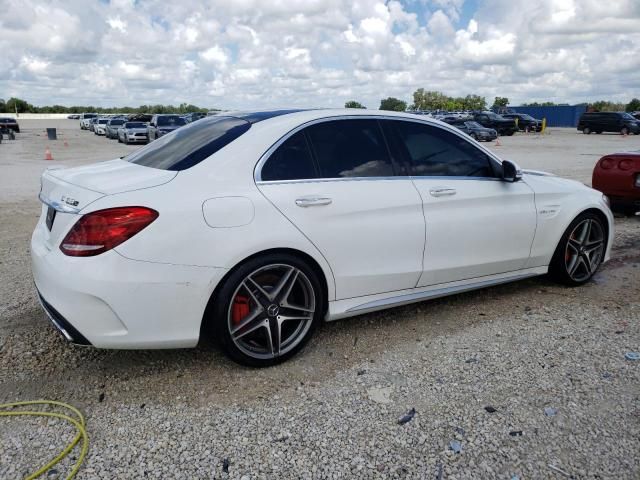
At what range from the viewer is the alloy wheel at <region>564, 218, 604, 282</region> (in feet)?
15.9

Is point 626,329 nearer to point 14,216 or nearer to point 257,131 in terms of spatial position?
point 257,131

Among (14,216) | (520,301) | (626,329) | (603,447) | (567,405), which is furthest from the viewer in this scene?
(14,216)

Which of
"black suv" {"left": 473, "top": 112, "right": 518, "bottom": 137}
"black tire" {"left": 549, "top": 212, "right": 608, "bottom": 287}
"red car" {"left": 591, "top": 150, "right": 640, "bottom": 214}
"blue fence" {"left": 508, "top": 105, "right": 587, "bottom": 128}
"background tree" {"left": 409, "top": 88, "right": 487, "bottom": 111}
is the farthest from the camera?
"background tree" {"left": 409, "top": 88, "right": 487, "bottom": 111}

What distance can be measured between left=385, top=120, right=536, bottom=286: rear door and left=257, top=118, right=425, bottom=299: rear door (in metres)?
0.15

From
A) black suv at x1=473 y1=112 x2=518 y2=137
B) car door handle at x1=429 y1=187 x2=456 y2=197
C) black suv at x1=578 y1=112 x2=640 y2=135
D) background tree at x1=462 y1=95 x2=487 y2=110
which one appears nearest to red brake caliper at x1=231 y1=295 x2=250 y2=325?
car door handle at x1=429 y1=187 x2=456 y2=197

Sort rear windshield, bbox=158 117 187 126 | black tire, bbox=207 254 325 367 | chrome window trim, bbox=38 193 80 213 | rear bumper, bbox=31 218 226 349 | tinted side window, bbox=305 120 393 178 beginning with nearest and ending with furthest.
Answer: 1. rear bumper, bbox=31 218 226 349
2. chrome window trim, bbox=38 193 80 213
3. black tire, bbox=207 254 325 367
4. tinted side window, bbox=305 120 393 178
5. rear windshield, bbox=158 117 187 126

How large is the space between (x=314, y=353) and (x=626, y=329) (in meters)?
2.36

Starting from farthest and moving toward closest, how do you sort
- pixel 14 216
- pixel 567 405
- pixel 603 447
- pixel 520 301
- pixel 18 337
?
pixel 14 216 < pixel 520 301 < pixel 18 337 < pixel 567 405 < pixel 603 447

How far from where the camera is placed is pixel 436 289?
13.3 ft

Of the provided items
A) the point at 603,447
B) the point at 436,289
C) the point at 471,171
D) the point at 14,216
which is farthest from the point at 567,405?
the point at 14,216

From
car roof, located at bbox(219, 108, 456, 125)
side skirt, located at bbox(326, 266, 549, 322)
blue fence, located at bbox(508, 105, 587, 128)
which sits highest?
blue fence, located at bbox(508, 105, 587, 128)

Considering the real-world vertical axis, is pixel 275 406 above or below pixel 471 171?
below

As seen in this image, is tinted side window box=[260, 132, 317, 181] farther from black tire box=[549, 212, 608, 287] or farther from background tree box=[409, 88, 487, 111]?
background tree box=[409, 88, 487, 111]

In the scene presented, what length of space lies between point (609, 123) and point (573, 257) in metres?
42.8
